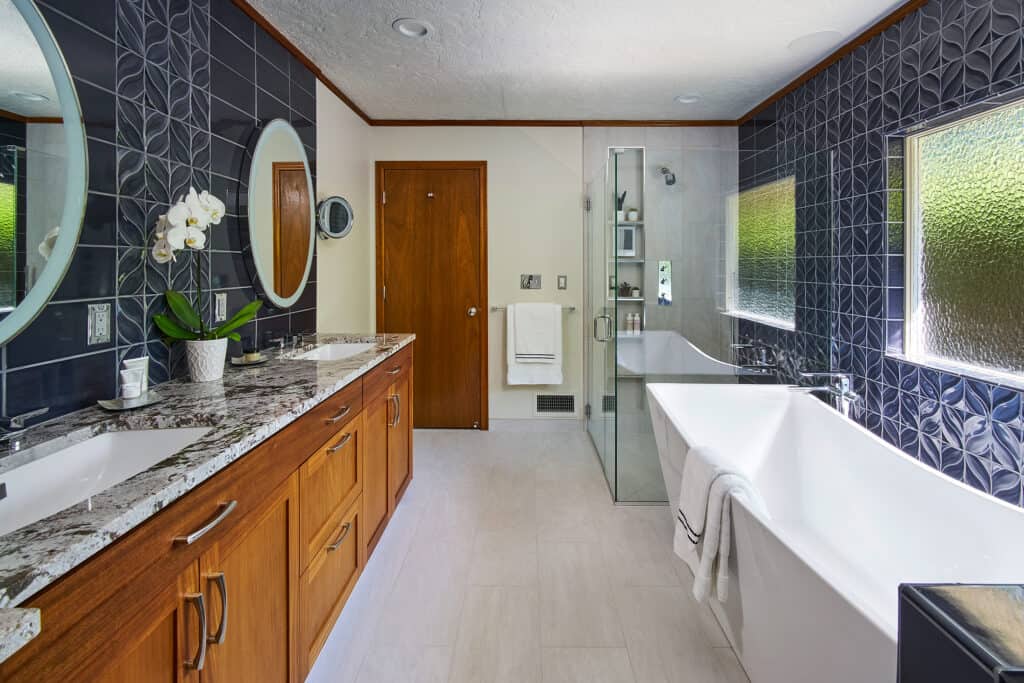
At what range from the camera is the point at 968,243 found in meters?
2.18

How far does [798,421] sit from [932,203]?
1.07 meters

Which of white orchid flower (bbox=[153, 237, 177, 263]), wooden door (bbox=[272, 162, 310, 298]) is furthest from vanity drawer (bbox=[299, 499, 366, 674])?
wooden door (bbox=[272, 162, 310, 298])

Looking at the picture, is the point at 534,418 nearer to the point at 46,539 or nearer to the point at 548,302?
the point at 548,302

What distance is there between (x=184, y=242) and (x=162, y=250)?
0.21ft

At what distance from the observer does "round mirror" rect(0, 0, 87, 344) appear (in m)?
1.24

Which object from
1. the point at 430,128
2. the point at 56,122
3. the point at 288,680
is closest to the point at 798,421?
the point at 288,680

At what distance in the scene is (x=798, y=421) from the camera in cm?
254

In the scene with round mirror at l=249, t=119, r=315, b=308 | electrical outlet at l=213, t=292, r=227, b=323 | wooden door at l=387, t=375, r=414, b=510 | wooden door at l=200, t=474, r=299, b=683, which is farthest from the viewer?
wooden door at l=387, t=375, r=414, b=510

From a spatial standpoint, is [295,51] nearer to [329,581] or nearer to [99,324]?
[99,324]

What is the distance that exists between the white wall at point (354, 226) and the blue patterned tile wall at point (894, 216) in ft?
7.92

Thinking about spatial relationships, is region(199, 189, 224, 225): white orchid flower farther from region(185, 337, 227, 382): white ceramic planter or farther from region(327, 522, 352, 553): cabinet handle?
region(327, 522, 352, 553): cabinet handle

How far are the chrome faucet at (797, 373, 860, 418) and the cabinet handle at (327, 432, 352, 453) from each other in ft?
6.87

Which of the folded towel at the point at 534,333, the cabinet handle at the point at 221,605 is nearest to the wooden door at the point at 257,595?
the cabinet handle at the point at 221,605

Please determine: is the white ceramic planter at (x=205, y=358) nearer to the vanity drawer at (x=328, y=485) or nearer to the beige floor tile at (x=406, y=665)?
the vanity drawer at (x=328, y=485)
